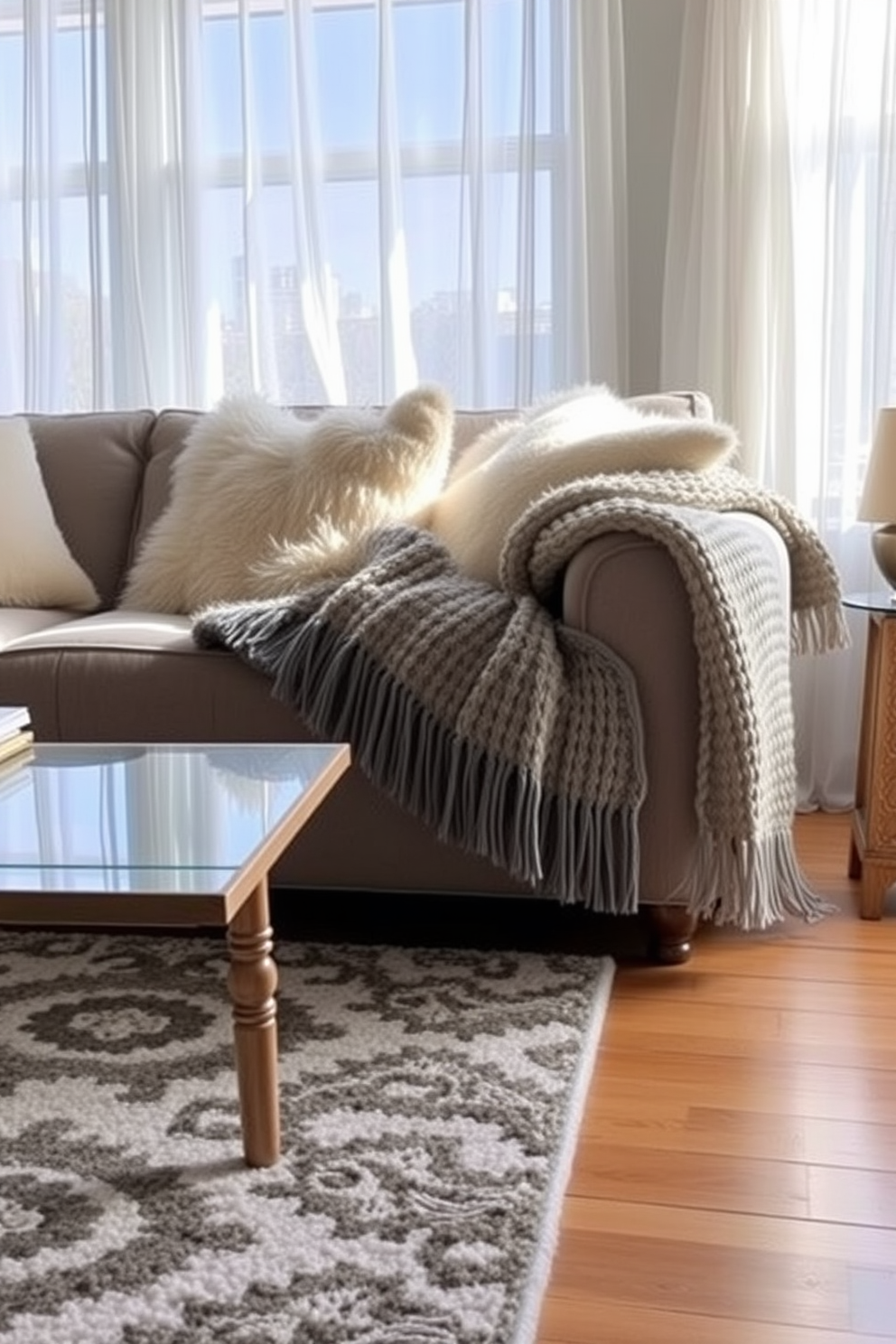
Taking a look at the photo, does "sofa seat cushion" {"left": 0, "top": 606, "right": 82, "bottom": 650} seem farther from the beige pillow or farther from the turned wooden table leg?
the turned wooden table leg

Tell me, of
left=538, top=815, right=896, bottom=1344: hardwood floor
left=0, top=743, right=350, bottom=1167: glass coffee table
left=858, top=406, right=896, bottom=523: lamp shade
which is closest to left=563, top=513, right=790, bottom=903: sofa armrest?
left=538, top=815, right=896, bottom=1344: hardwood floor

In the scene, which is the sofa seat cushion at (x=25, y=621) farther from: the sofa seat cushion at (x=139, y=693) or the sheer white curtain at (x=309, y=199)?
the sheer white curtain at (x=309, y=199)

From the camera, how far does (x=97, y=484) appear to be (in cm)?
278

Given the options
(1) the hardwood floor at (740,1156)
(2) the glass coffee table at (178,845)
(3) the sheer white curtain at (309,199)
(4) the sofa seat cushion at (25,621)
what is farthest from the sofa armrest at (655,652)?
(3) the sheer white curtain at (309,199)

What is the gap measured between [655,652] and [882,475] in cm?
66

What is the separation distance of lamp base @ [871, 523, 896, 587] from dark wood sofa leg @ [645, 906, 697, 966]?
0.70 m

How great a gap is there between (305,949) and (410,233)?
1737 millimetres

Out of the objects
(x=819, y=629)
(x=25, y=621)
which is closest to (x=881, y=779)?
(x=819, y=629)

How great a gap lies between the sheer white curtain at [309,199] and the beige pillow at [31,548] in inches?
21.9

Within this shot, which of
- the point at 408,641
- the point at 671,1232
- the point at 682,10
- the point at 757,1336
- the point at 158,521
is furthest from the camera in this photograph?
the point at 682,10

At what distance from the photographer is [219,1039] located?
1.74m

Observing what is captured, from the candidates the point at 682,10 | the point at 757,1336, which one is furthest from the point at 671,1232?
the point at 682,10

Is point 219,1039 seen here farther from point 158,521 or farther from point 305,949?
point 158,521

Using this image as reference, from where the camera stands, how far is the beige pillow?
2641 millimetres
